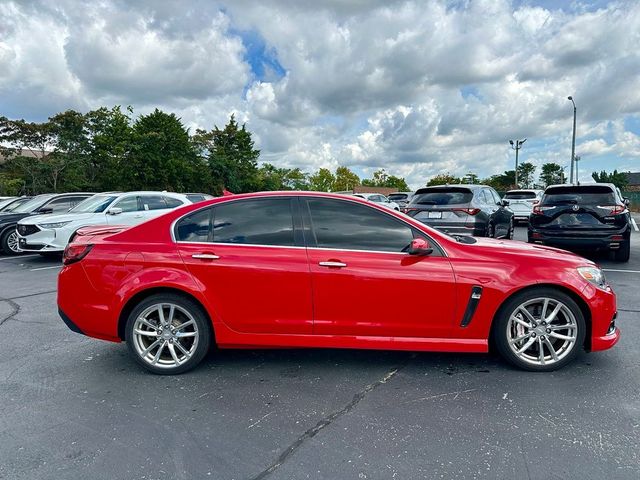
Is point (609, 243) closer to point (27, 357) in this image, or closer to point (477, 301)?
point (477, 301)

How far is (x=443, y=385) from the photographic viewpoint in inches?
138

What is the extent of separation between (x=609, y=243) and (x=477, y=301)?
20.9 feet

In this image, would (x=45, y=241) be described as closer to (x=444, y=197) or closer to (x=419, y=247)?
(x=444, y=197)

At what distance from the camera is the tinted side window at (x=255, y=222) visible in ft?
12.4

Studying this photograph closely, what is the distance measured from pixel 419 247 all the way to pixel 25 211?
1229 cm

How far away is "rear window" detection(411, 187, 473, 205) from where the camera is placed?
30.4ft

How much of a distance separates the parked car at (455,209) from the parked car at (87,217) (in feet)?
17.5

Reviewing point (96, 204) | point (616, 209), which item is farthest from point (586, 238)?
point (96, 204)

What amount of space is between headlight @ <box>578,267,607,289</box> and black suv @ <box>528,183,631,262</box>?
5416mm

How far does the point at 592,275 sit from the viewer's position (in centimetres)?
370

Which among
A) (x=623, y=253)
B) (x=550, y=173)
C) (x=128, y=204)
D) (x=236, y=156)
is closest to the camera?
(x=623, y=253)

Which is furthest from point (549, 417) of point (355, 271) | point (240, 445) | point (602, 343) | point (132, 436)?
point (132, 436)

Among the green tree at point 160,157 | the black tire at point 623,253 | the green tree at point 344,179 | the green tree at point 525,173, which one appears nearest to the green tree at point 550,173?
the green tree at point 525,173

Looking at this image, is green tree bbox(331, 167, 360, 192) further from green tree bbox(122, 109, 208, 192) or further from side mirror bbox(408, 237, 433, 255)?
side mirror bbox(408, 237, 433, 255)
